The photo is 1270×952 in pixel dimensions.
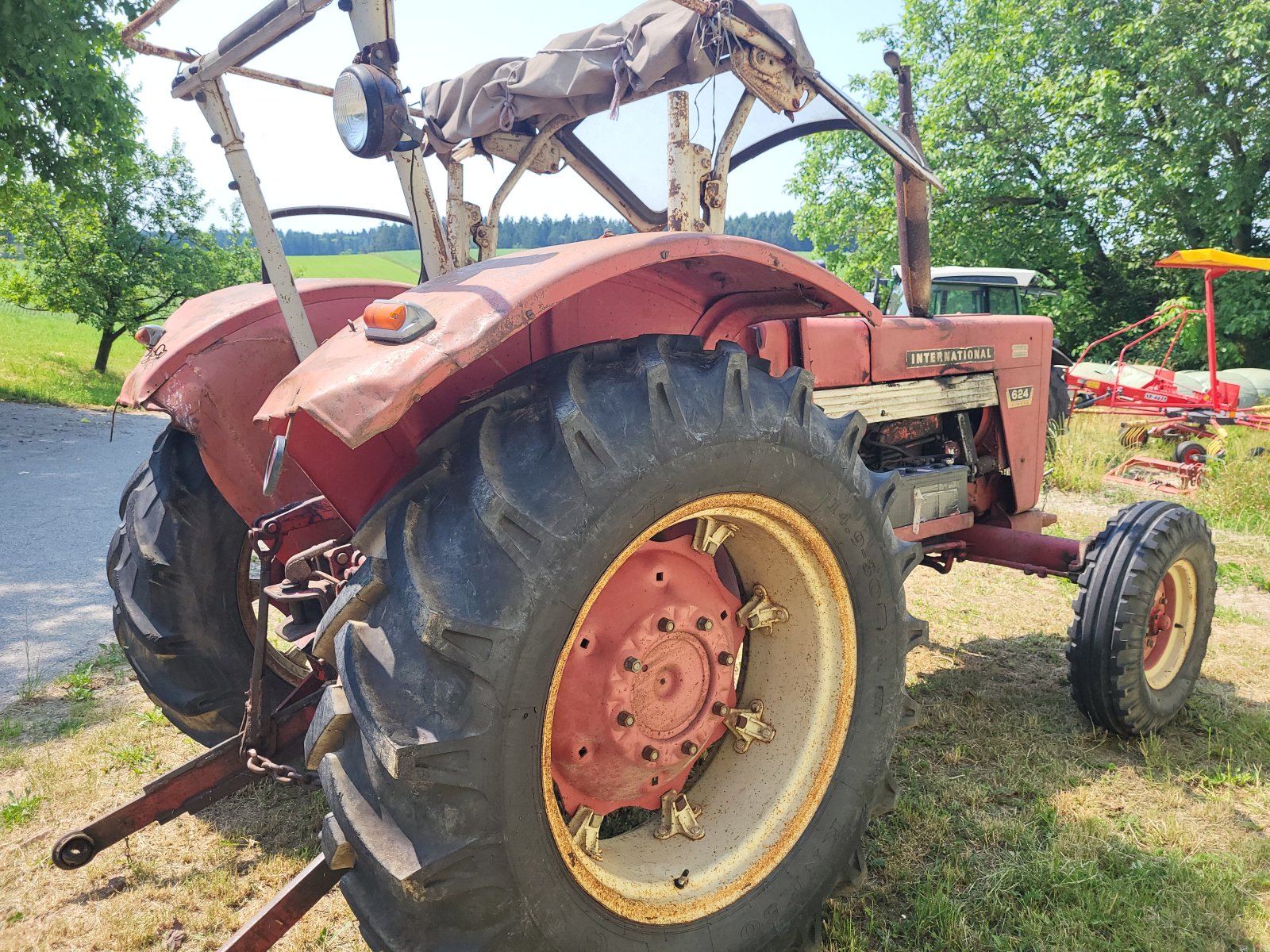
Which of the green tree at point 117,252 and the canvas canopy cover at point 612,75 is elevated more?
the green tree at point 117,252

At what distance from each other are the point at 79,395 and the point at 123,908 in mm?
13803

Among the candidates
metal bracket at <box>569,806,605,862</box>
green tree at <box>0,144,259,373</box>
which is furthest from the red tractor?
green tree at <box>0,144,259,373</box>

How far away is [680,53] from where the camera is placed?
2.24 m

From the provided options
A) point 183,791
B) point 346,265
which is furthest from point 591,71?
point 346,265

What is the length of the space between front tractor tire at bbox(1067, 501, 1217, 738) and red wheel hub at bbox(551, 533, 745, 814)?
1577 mm

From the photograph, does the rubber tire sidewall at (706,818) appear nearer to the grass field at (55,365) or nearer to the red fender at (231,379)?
Result: the red fender at (231,379)

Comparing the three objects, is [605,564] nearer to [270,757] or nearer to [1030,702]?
[270,757]

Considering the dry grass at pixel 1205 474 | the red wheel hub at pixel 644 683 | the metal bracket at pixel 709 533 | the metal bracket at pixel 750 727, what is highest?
the metal bracket at pixel 709 533

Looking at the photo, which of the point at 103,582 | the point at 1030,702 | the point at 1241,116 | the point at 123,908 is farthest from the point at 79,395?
the point at 1241,116

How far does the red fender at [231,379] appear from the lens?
2141 millimetres

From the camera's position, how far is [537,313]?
1343 mm

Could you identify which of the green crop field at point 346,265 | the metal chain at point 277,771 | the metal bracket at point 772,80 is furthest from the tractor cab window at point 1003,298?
the green crop field at point 346,265

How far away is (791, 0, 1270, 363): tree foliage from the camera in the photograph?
45.6 ft

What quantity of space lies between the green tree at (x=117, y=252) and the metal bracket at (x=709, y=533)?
53.2 feet
